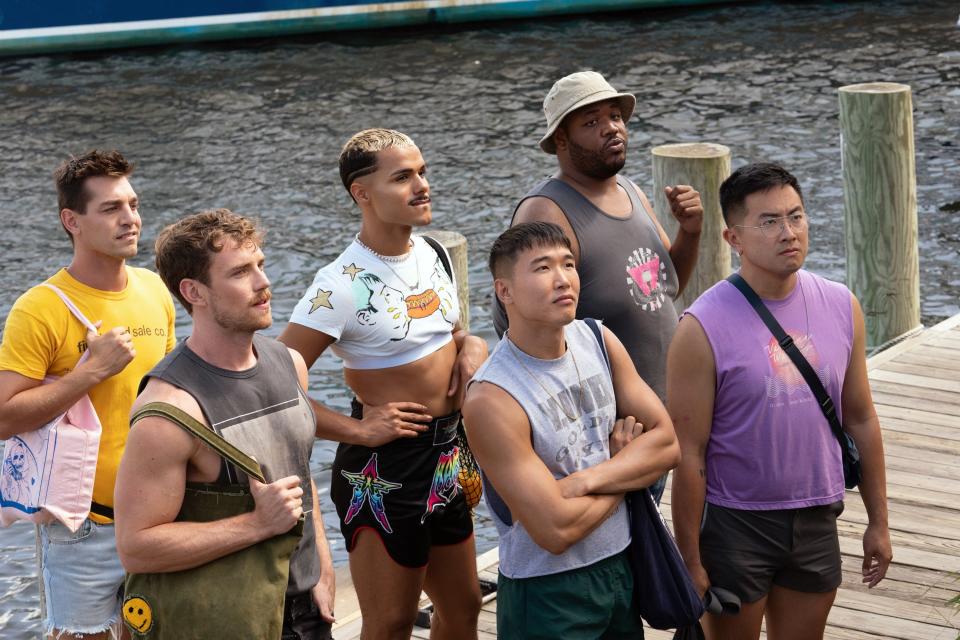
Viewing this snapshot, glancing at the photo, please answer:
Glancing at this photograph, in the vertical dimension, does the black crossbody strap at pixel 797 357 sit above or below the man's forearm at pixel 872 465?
above

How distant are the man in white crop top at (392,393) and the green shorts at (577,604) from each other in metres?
0.74

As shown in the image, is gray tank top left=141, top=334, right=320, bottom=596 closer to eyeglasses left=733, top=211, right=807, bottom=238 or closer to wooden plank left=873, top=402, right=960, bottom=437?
eyeglasses left=733, top=211, right=807, bottom=238

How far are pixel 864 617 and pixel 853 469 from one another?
121cm

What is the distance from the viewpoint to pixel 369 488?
463 centimetres

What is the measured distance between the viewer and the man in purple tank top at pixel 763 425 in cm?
408

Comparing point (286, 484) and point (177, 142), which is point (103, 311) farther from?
point (177, 142)

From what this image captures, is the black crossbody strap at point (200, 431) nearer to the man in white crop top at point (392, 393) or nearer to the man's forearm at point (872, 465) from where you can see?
the man in white crop top at point (392, 393)

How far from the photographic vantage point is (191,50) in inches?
876

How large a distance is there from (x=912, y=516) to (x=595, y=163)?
89.9 inches

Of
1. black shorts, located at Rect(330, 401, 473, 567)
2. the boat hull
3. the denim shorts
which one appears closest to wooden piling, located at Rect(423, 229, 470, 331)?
black shorts, located at Rect(330, 401, 473, 567)

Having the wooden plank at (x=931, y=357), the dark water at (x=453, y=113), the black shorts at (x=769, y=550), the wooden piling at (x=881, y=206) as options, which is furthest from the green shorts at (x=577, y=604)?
the wooden piling at (x=881, y=206)

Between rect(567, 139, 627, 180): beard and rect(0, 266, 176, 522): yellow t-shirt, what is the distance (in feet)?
5.02

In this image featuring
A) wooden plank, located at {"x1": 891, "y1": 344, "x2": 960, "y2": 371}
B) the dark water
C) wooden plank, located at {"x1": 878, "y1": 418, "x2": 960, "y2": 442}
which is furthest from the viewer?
the dark water

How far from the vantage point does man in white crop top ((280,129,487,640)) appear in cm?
455
